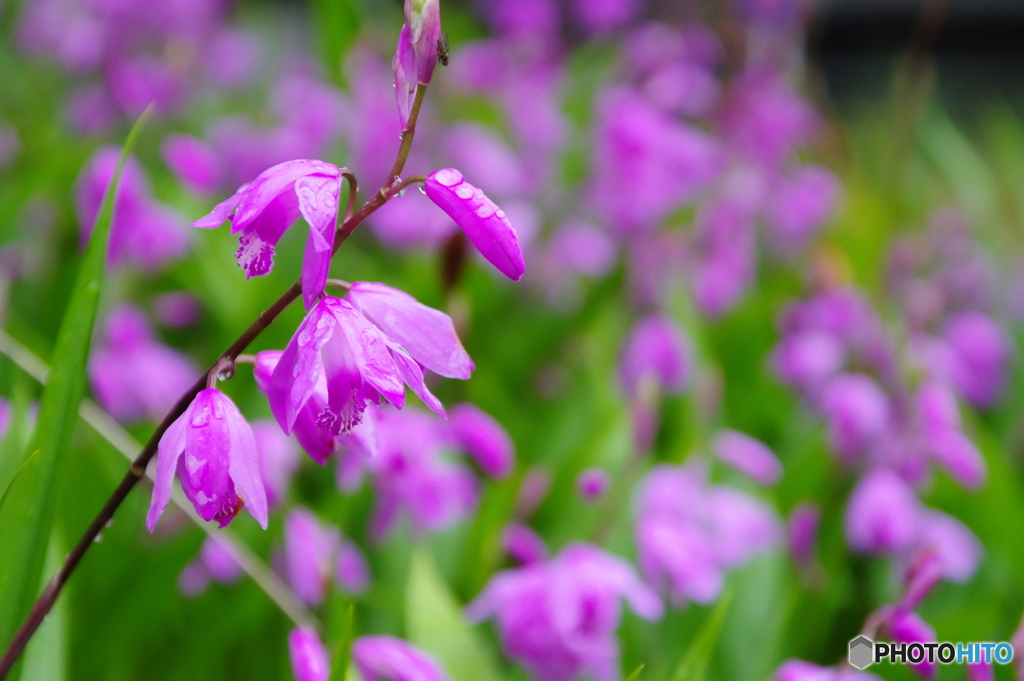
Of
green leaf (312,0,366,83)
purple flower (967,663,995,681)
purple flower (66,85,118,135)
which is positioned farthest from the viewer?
purple flower (66,85,118,135)

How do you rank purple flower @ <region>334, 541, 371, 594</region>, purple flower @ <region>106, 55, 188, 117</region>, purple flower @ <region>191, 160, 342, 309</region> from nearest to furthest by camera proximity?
purple flower @ <region>191, 160, 342, 309</region> → purple flower @ <region>334, 541, 371, 594</region> → purple flower @ <region>106, 55, 188, 117</region>

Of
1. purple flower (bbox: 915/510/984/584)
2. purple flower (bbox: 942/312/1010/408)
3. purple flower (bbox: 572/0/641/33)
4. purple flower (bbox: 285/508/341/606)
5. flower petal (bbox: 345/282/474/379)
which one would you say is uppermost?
flower petal (bbox: 345/282/474/379)

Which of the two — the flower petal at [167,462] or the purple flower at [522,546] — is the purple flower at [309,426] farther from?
the purple flower at [522,546]

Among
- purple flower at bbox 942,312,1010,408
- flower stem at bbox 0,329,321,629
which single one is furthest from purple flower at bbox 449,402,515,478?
purple flower at bbox 942,312,1010,408

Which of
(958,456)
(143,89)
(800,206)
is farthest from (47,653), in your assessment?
(800,206)

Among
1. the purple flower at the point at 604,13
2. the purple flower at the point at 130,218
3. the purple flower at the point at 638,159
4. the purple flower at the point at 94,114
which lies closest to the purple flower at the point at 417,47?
the purple flower at the point at 130,218

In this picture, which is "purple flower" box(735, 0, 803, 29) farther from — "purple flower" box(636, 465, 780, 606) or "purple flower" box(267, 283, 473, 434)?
"purple flower" box(267, 283, 473, 434)

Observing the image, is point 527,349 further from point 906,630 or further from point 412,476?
point 906,630
